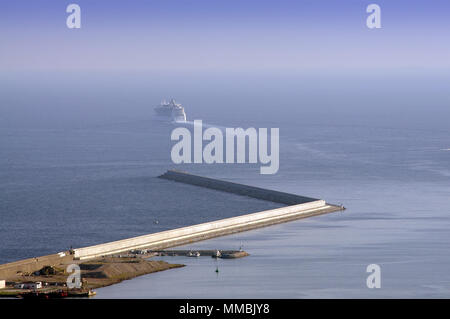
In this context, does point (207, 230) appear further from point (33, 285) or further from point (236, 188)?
point (236, 188)

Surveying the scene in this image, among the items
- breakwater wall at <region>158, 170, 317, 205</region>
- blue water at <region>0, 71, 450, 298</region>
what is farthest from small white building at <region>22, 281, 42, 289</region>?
breakwater wall at <region>158, 170, 317, 205</region>

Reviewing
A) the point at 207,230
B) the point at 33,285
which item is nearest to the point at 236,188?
the point at 207,230

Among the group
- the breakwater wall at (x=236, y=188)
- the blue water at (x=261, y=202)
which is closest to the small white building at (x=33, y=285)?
the blue water at (x=261, y=202)

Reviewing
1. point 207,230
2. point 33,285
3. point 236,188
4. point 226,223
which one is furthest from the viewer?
point 236,188

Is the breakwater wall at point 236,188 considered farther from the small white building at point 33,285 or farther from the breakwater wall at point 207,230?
the small white building at point 33,285
